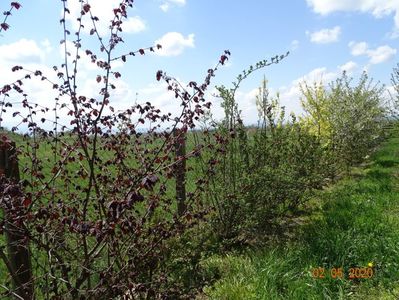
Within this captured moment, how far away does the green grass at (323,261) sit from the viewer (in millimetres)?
3773

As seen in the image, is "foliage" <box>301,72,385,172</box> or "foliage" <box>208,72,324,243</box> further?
"foliage" <box>301,72,385,172</box>

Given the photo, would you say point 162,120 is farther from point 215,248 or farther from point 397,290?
point 397,290

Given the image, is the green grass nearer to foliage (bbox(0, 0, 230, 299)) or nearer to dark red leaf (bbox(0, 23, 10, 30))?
foliage (bbox(0, 0, 230, 299))

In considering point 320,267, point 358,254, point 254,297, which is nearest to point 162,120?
point 254,297

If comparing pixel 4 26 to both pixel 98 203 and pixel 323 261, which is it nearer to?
pixel 98 203

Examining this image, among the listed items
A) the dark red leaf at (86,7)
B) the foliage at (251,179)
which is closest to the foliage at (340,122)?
the foliage at (251,179)

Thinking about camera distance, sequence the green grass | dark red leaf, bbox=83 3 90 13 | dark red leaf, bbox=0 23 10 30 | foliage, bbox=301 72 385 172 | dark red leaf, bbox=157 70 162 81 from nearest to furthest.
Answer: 1. dark red leaf, bbox=0 23 10 30
2. dark red leaf, bbox=83 3 90 13
3. dark red leaf, bbox=157 70 162 81
4. the green grass
5. foliage, bbox=301 72 385 172

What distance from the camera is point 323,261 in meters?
4.39

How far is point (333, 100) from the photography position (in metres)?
12.6

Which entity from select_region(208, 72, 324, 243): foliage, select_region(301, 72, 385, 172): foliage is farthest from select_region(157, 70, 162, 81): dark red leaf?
select_region(301, 72, 385, 172): foliage
